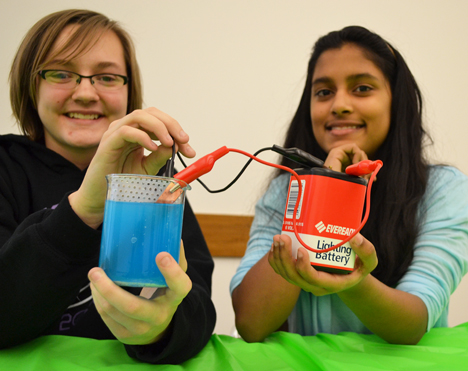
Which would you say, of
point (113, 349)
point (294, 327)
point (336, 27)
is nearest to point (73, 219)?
point (113, 349)

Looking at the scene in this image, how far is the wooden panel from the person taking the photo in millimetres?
1744

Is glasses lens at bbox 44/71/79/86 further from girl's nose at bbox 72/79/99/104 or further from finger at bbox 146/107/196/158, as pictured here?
finger at bbox 146/107/196/158

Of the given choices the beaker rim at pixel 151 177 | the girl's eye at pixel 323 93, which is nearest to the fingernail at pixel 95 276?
the beaker rim at pixel 151 177

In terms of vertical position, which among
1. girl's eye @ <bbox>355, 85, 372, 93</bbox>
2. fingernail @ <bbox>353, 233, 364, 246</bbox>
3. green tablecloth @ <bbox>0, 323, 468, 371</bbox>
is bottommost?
green tablecloth @ <bbox>0, 323, 468, 371</bbox>

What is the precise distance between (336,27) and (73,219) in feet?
5.54

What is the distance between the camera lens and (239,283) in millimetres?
1001

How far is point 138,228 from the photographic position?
1.52ft

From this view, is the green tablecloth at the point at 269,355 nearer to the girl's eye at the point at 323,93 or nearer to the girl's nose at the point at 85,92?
the girl's nose at the point at 85,92

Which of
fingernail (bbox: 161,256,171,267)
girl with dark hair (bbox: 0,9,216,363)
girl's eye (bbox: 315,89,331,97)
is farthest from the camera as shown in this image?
girl's eye (bbox: 315,89,331,97)

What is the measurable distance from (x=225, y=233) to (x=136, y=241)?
1.30m

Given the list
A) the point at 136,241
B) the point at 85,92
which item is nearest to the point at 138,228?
the point at 136,241

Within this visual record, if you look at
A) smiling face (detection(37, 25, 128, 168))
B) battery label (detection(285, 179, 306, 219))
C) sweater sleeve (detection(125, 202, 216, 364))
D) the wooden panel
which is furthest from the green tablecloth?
the wooden panel

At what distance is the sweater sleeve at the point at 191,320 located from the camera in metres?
0.62

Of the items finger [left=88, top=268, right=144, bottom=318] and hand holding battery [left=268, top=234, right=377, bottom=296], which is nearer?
finger [left=88, top=268, right=144, bottom=318]
